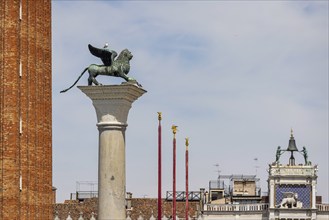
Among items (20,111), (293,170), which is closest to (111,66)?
(20,111)

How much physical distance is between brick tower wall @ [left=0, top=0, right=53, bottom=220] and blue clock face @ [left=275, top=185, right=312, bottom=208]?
47203 mm

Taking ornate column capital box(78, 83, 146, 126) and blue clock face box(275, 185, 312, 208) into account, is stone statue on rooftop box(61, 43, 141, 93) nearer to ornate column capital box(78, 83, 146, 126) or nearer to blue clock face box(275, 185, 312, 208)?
ornate column capital box(78, 83, 146, 126)

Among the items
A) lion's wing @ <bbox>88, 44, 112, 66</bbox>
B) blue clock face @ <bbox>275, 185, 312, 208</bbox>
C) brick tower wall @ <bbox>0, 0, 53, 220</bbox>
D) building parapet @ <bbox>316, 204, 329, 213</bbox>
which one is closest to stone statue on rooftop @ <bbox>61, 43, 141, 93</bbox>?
lion's wing @ <bbox>88, 44, 112, 66</bbox>

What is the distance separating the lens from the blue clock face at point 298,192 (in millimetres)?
110250

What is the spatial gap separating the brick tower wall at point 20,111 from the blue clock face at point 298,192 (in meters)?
47.2

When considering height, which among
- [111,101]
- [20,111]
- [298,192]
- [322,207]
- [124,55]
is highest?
[20,111]

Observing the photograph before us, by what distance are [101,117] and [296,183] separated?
7932 cm

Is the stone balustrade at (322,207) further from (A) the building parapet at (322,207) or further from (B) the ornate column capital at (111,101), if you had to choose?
(B) the ornate column capital at (111,101)

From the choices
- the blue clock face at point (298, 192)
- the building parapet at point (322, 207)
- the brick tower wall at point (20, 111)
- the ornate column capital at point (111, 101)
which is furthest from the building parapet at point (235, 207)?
the ornate column capital at point (111, 101)

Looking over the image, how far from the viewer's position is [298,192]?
363ft

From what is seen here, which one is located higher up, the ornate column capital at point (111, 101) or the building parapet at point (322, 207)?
the ornate column capital at point (111, 101)

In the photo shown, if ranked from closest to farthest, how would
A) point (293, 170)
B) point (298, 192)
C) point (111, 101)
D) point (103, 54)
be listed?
1. point (111, 101)
2. point (103, 54)
3. point (298, 192)
4. point (293, 170)

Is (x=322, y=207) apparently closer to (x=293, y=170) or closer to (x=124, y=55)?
(x=293, y=170)

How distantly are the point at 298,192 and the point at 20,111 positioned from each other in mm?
49799
